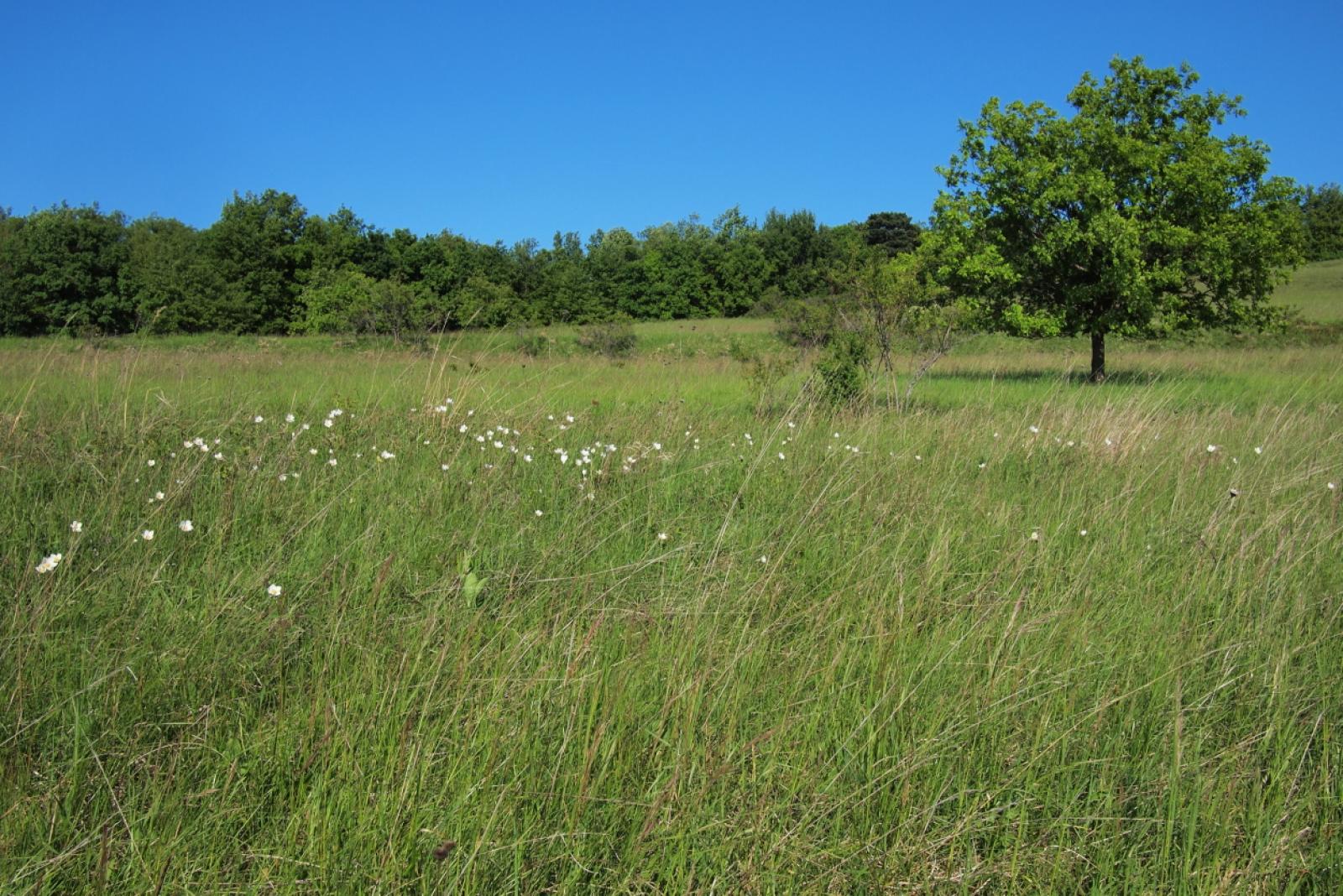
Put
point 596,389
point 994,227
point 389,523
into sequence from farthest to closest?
1. point 994,227
2. point 596,389
3. point 389,523

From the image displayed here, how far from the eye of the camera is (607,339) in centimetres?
2641

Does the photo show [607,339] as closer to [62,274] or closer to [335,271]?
[335,271]

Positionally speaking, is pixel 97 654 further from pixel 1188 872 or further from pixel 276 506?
pixel 1188 872

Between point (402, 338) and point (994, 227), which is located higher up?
point (994, 227)

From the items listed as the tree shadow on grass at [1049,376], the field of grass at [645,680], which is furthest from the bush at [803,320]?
the field of grass at [645,680]

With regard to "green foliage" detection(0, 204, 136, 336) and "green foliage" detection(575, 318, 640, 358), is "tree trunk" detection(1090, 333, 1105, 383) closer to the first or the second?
"green foliage" detection(575, 318, 640, 358)

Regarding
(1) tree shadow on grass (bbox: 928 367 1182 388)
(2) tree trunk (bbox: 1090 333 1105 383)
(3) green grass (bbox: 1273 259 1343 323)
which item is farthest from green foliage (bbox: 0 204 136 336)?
(3) green grass (bbox: 1273 259 1343 323)

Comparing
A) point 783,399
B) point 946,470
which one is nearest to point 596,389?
point 783,399

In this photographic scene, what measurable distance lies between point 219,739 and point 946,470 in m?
4.20

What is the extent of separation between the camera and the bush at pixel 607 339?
2580cm

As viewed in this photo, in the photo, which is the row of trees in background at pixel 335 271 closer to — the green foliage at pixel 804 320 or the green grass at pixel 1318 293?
the green foliage at pixel 804 320

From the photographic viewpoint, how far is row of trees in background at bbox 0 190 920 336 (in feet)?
145

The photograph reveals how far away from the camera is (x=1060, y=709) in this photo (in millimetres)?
2307

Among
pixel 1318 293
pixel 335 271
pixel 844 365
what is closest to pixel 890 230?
pixel 1318 293
